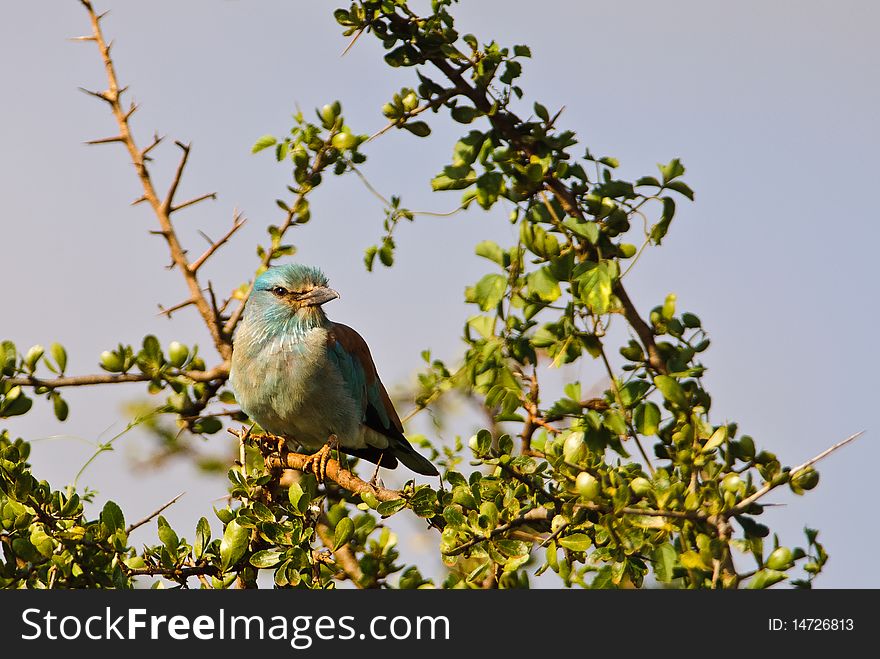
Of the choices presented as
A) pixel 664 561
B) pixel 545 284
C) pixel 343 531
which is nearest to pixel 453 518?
pixel 343 531

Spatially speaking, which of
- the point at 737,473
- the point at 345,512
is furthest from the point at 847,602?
the point at 345,512

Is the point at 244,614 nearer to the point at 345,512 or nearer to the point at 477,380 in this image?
the point at 345,512

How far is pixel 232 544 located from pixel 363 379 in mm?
1980

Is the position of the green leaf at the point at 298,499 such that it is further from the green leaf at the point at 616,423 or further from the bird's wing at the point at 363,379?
the bird's wing at the point at 363,379

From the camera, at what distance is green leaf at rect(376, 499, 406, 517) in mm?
3102

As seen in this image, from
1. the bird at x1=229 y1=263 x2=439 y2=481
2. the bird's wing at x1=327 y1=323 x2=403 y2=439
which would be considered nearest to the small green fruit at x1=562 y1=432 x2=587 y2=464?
the bird at x1=229 y1=263 x2=439 y2=481

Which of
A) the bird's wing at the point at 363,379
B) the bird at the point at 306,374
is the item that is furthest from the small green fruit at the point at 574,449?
the bird's wing at the point at 363,379

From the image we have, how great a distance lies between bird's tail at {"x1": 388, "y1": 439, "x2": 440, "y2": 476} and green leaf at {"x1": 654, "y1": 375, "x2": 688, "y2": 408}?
7.42 ft

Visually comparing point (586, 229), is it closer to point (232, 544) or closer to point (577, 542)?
point (577, 542)

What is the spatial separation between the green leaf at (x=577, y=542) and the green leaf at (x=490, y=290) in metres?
0.91

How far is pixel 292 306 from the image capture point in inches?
196

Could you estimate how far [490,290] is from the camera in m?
3.42

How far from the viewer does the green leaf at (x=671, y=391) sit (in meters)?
3.17

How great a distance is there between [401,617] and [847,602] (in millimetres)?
1427
